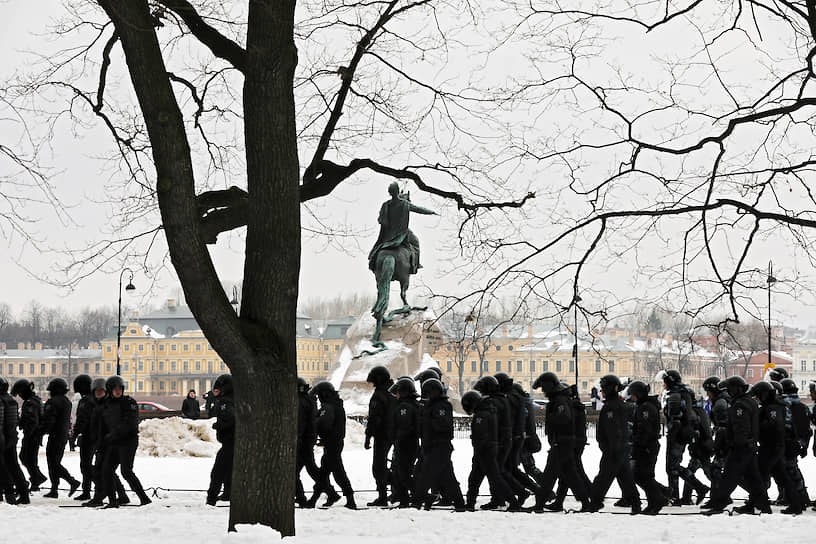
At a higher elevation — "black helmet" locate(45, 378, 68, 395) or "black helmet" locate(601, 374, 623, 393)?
"black helmet" locate(601, 374, 623, 393)

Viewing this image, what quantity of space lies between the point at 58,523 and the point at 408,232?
728 inches

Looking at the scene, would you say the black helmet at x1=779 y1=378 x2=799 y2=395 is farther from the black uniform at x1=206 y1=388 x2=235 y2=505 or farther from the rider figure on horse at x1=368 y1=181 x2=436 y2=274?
the rider figure on horse at x1=368 y1=181 x2=436 y2=274

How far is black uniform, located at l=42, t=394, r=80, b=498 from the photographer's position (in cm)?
1585

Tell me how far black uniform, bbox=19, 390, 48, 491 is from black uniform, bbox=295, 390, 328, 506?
12.0 ft

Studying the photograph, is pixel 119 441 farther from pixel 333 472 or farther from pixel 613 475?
pixel 613 475

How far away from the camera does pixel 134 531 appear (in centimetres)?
1156

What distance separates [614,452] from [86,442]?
691cm

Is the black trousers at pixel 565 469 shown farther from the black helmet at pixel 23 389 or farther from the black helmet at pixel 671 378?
the black helmet at pixel 23 389

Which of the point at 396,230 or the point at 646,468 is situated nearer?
the point at 646,468

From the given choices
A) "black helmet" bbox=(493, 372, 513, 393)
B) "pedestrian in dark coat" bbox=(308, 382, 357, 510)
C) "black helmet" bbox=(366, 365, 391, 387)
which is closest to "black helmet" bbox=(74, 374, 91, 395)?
"pedestrian in dark coat" bbox=(308, 382, 357, 510)

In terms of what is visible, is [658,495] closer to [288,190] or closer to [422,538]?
[422,538]

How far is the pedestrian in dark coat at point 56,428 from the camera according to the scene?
52.0 feet

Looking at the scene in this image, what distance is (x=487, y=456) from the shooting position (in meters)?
14.3

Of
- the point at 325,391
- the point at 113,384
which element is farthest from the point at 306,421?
the point at 113,384
